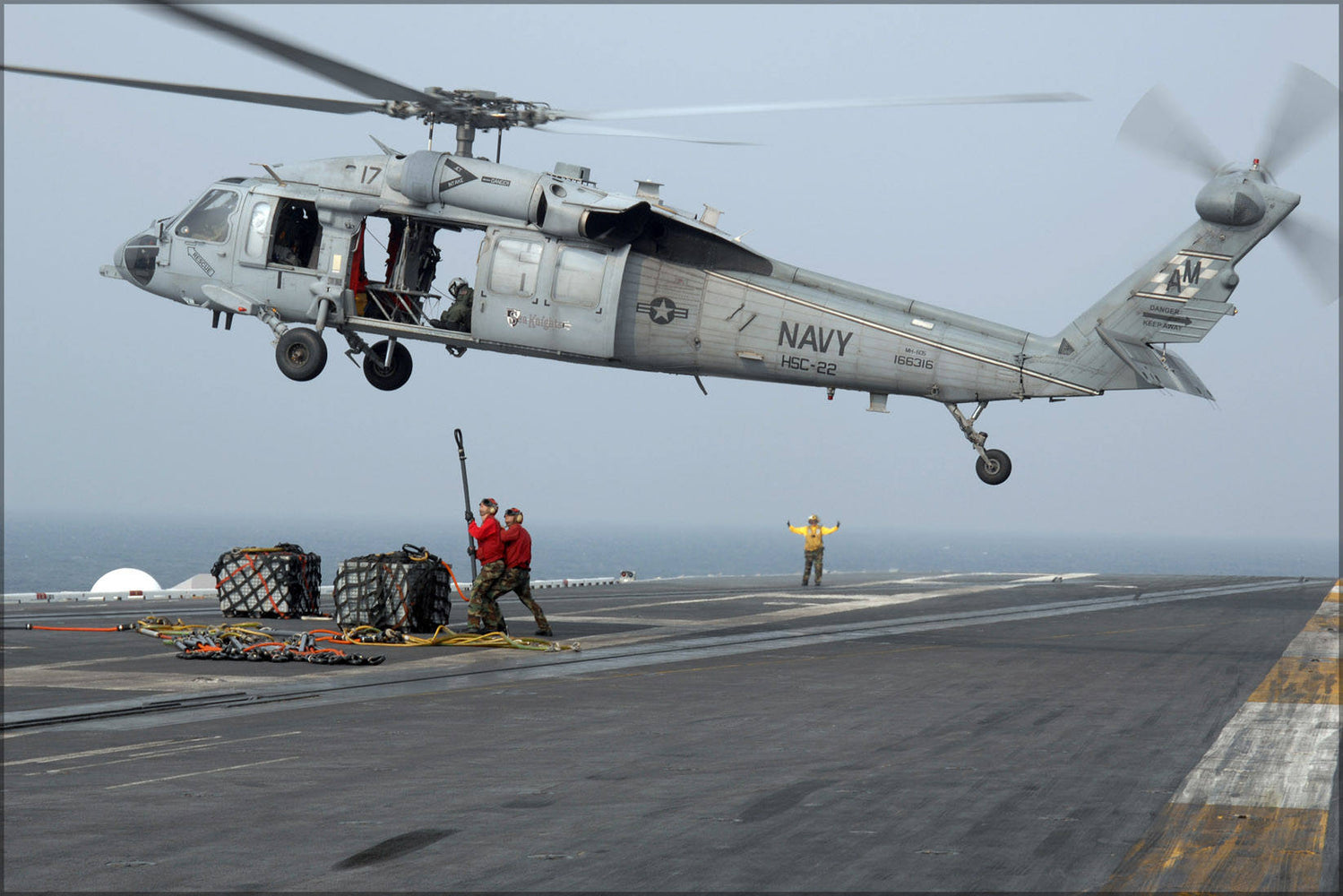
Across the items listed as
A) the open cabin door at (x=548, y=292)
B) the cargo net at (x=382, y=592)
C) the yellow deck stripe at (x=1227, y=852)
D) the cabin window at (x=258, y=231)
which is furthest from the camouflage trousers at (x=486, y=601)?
the yellow deck stripe at (x=1227, y=852)

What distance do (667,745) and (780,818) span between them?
286cm

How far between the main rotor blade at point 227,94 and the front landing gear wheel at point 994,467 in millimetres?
12244

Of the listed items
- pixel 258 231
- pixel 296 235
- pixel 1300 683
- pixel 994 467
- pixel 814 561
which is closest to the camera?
pixel 1300 683

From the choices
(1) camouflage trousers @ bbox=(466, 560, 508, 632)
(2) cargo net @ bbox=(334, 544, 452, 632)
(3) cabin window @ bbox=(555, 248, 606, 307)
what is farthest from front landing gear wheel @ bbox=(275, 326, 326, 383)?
(1) camouflage trousers @ bbox=(466, 560, 508, 632)

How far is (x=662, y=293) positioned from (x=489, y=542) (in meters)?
5.98

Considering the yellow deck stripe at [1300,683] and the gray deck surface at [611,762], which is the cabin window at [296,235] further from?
Result: the yellow deck stripe at [1300,683]

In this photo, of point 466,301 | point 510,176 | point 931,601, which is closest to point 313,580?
point 466,301

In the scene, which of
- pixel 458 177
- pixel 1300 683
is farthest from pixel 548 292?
pixel 1300 683

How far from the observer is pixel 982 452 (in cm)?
2250

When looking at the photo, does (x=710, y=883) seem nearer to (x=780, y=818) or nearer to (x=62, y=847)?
(x=780, y=818)

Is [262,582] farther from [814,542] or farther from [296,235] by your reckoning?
[814,542]

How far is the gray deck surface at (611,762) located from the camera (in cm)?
781

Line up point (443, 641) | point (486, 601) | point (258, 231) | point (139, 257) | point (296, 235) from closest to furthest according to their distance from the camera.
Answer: point (443, 641)
point (486, 601)
point (258, 231)
point (296, 235)
point (139, 257)

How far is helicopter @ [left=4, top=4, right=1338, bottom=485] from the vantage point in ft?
72.7
